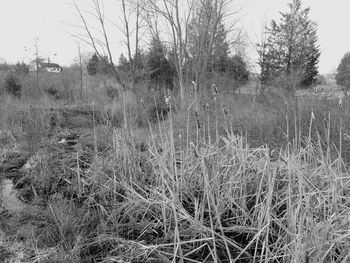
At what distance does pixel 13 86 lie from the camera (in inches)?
456

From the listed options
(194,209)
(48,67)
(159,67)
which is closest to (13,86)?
(48,67)

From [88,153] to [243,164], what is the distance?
2140mm

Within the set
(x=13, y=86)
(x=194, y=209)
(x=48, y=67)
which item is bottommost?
A: (x=194, y=209)

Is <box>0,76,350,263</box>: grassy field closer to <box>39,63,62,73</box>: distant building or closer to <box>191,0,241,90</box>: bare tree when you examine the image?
<box>191,0,241,90</box>: bare tree

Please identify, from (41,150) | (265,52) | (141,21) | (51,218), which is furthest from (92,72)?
→ (51,218)

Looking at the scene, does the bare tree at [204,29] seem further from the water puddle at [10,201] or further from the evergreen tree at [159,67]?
the water puddle at [10,201]

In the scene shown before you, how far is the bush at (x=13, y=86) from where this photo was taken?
37.5ft

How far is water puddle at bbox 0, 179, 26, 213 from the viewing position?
2341mm

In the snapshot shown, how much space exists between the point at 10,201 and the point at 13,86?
11.0m

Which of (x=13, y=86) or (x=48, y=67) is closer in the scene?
(x=13, y=86)

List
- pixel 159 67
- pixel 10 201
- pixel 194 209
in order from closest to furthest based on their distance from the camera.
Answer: pixel 194 209 < pixel 10 201 < pixel 159 67

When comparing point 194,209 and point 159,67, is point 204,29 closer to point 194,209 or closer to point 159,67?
point 159,67

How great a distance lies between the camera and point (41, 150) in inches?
129

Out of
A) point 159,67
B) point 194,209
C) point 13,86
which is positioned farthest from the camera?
point 159,67
